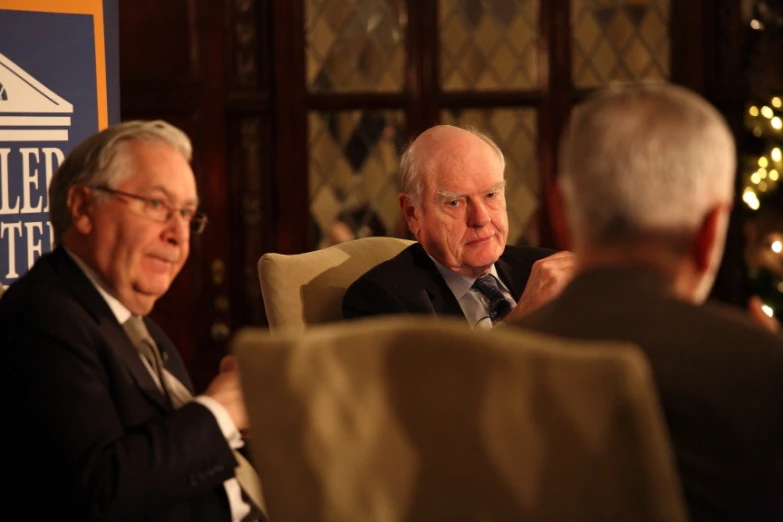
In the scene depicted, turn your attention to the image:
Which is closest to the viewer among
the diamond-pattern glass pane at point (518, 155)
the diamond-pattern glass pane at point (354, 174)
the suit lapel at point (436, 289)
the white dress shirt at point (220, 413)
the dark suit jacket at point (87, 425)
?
the dark suit jacket at point (87, 425)

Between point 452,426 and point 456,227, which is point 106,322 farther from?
point 456,227

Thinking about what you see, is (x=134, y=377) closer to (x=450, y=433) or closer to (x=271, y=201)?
(x=450, y=433)

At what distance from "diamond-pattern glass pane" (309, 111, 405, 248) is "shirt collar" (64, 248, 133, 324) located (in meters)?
3.13

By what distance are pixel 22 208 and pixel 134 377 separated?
1.65 meters

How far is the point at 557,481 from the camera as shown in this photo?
962mm

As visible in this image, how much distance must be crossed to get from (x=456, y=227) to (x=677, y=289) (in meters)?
1.44

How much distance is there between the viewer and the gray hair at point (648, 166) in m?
1.13

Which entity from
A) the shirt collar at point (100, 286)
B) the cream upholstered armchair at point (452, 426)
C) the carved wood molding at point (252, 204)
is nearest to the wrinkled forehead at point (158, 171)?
the shirt collar at point (100, 286)

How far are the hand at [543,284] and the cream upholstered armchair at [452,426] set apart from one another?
3.91ft

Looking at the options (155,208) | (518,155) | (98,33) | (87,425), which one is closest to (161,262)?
(155,208)

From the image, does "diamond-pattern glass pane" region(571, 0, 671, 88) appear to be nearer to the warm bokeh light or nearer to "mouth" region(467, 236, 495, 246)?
the warm bokeh light

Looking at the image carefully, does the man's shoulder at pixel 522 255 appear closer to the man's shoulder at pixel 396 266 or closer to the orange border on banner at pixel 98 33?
the man's shoulder at pixel 396 266

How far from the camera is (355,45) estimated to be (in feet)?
15.9

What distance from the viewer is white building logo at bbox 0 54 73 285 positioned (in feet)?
10.2
